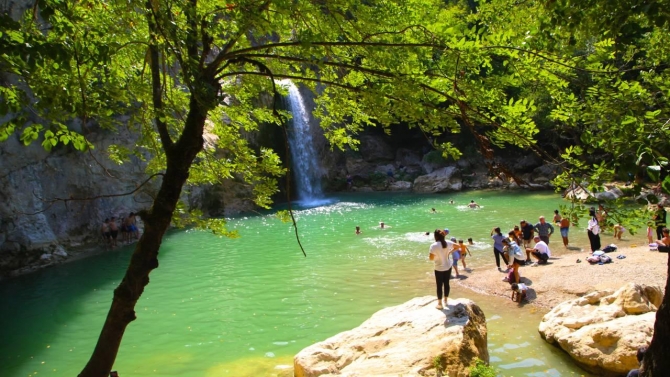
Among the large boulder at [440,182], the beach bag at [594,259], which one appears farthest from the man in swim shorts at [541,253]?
the large boulder at [440,182]

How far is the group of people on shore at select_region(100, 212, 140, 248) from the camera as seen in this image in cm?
2030

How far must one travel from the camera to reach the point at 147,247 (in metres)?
3.92

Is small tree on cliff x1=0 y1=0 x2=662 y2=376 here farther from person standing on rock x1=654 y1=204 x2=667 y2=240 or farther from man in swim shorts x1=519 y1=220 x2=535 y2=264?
man in swim shorts x1=519 y1=220 x2=535 y2=264

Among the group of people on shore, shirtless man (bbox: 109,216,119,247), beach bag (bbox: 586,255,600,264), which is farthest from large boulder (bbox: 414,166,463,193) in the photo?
shirtless man (bbox: 109,216,119,247)

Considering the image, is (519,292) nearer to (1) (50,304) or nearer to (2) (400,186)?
(1) (50,304)

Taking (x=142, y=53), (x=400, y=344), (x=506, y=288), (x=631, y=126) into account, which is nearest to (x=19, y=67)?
(x=142, y=53)

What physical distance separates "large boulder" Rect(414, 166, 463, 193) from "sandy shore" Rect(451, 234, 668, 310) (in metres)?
21.7

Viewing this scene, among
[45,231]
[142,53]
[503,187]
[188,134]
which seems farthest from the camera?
[503,187]

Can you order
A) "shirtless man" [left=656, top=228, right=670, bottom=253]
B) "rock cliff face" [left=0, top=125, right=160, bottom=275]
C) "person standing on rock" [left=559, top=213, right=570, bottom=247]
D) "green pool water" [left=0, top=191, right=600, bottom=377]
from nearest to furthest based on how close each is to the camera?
"green pool water" [left=0, top=191, right=600, bottom=377], "shirtless man" [left=656, top=228, right=670, bottom=253], "person standing on rock" [left=559, top=213, right=570, bottom=247], "rock cliff face" [left=0, top=125, right=160, bottom=275]

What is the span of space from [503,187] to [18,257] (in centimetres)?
3189

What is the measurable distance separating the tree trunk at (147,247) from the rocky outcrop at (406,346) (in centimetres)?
336

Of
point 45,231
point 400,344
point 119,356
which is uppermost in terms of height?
point 45,231

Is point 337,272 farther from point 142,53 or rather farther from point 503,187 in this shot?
point 503,187

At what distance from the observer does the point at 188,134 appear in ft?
12.7
